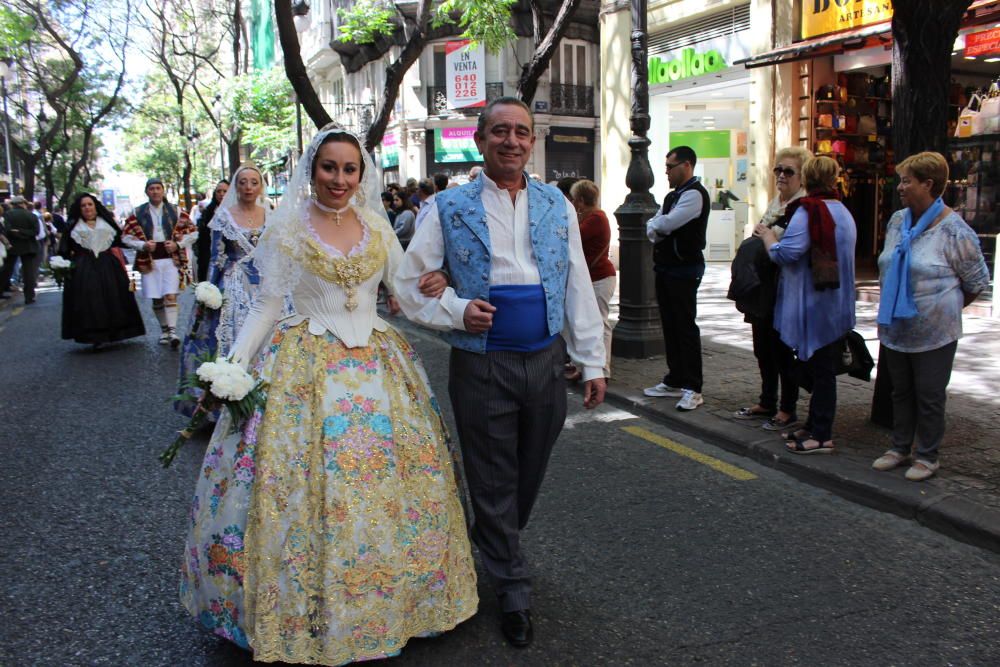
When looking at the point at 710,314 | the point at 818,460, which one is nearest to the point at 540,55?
the point at 710,314

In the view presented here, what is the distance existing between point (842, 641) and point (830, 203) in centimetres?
294

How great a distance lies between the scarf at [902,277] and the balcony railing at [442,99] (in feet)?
98.7

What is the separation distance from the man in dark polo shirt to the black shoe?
3543 mm

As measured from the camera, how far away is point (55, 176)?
45.4 m

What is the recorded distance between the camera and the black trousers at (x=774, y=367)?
5.90 metres

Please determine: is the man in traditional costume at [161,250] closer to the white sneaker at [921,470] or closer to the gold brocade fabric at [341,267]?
the gold brocade fabric at [341,267]

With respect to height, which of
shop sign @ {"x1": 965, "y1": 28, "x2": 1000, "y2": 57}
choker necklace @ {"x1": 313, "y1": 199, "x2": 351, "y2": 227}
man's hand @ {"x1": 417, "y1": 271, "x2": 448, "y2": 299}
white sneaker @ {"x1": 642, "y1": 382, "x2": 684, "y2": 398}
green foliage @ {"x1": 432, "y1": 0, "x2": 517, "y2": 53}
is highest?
green foliage @ {"x1": 432, "y1": 0, "x2": 517, "y2": 53}

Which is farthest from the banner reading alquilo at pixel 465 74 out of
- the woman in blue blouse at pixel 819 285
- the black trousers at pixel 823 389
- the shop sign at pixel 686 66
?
the black trousers at pixel 823 389

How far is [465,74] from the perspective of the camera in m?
33.5

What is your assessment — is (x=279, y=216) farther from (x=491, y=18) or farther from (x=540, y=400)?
(x=491, y=18)

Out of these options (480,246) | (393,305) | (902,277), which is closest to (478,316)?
(480,246)

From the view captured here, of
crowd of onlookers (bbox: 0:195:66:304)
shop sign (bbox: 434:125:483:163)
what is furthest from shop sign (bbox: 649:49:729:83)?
shop sign (bbox: 434:125:483:163)

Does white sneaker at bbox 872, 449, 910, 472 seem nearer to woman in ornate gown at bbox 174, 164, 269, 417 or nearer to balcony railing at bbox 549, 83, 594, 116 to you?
woman in ornate gown at bbox 174, 164, 269, 417

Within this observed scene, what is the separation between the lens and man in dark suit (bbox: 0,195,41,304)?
632 inches
